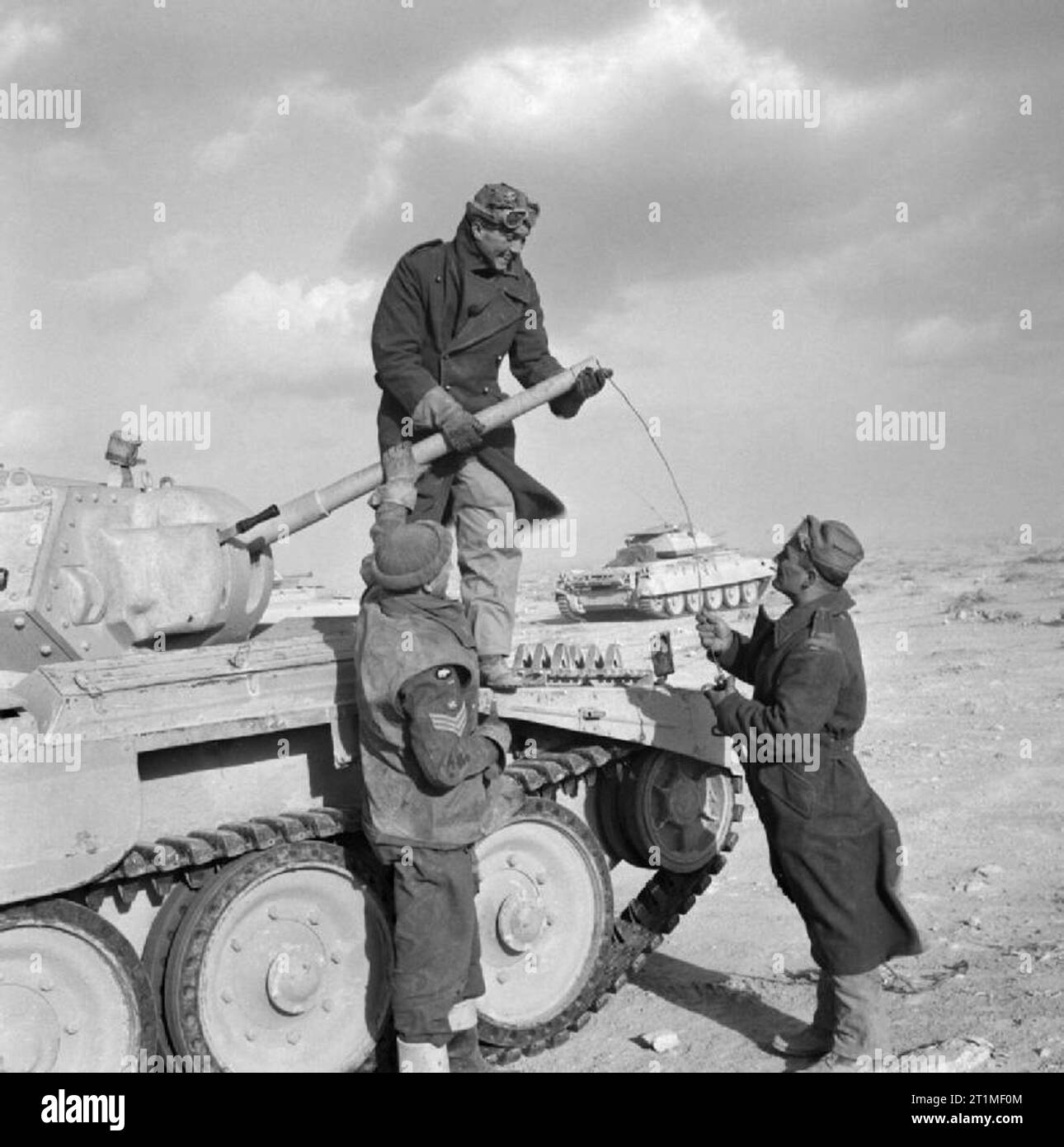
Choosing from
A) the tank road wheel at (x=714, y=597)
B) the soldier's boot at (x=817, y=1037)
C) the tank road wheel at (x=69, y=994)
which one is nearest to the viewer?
the tank road wheel at (x=69, y=994)

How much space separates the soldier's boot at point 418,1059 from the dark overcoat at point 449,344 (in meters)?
2.34

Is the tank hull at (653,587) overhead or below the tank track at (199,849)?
overhead

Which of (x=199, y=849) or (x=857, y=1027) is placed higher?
(x=199, y=849)

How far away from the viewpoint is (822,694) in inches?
213

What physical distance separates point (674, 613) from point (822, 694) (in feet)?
90.0

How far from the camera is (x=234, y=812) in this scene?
569cm

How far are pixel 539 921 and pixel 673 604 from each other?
26.3 m

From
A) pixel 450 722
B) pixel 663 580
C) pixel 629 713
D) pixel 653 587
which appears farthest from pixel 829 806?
pixel 663 580

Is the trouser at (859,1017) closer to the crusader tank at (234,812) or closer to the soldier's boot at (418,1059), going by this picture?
the crusader tank at (234,812)

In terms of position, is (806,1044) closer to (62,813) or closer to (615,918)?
Result: (615,918)

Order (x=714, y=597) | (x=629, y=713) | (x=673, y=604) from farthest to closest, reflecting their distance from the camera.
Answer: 1. (x=714, y=597)
2. (x=673, y=604)
3. (x=629, y=713)

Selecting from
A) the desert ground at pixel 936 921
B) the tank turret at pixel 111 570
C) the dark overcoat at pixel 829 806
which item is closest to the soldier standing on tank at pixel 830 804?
the dark overcoat at pixel 829 806

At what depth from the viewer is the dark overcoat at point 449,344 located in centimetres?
615
